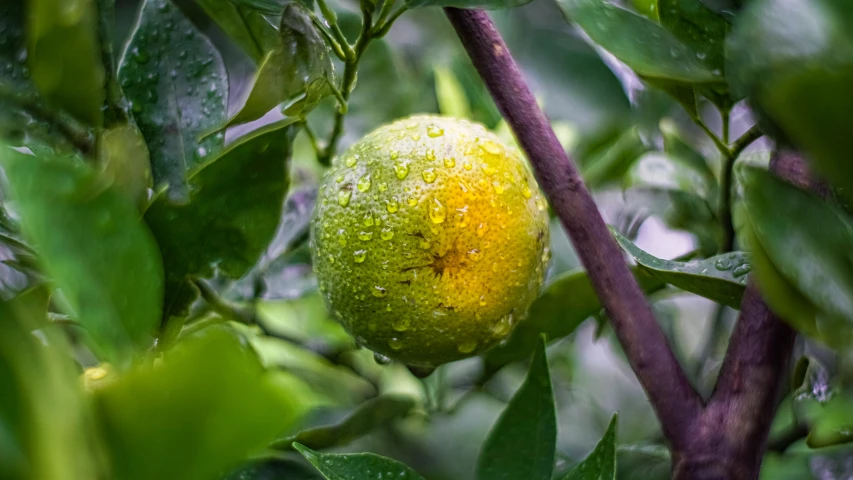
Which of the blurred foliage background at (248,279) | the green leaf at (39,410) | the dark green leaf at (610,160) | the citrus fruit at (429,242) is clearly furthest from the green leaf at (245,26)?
the dark green leaf at (610,160)

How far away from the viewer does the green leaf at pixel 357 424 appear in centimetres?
63

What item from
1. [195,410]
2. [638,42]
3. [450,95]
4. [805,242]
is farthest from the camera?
[450,95]

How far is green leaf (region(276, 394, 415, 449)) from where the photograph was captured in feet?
2.06

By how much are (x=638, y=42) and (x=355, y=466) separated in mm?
317

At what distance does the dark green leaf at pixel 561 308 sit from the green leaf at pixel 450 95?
32 cm

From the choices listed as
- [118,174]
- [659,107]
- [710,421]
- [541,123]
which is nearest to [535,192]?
[541,123]

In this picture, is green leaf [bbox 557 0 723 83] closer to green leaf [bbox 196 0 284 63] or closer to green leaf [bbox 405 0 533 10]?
green leaf [bbox 405 0 533 10]

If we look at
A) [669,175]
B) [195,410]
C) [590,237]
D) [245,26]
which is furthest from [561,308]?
[195,410]

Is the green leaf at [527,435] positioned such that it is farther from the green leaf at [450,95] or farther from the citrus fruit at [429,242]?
the green leaf at [450,95]

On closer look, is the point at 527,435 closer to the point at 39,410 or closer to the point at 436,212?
the point at 436,212

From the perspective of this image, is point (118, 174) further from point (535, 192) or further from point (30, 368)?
point (535, 192)

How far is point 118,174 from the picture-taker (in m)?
0.44

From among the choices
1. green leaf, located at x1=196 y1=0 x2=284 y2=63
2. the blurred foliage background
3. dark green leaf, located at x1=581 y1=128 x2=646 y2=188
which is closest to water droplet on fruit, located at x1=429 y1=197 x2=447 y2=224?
the blurred foliage background

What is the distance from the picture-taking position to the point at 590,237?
536 millimetres
